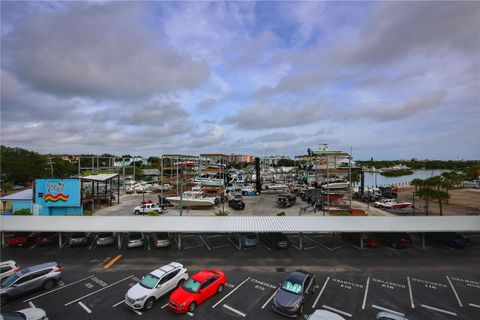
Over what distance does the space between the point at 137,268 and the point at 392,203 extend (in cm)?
3479

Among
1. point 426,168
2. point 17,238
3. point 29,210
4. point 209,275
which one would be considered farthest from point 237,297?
point 426,168

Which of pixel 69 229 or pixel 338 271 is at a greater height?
pixel 69 229

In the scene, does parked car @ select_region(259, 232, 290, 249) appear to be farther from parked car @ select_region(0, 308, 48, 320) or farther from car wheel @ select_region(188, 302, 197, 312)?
parked car @ select_region(0, 308, 48, 320)

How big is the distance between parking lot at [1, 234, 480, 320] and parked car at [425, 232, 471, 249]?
1.79 feet

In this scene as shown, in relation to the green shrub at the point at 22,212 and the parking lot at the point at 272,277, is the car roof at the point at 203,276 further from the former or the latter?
the green shrub at the point at 22,212

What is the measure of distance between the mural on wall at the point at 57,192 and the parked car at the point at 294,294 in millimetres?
28412

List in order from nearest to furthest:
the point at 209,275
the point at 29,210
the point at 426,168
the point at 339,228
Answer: the point at 209,275, the point at 339,228, the point at 29,210, the point at 426,168

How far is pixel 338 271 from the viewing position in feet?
52.0

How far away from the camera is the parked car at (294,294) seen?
1129 centimetres

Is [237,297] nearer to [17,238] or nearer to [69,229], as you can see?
[69,229]

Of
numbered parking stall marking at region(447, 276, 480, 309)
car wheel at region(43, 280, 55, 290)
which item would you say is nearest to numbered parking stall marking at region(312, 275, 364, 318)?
numbered parking stall marking at region(447, 276, 480, 309)

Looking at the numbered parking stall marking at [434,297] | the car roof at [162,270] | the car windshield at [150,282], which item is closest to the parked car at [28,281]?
the car windshield at [150,282]

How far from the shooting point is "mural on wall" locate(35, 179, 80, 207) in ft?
96.4

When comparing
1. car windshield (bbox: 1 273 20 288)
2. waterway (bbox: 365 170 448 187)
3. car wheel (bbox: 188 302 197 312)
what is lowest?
waterway (bbox: 365 170 448 187)
